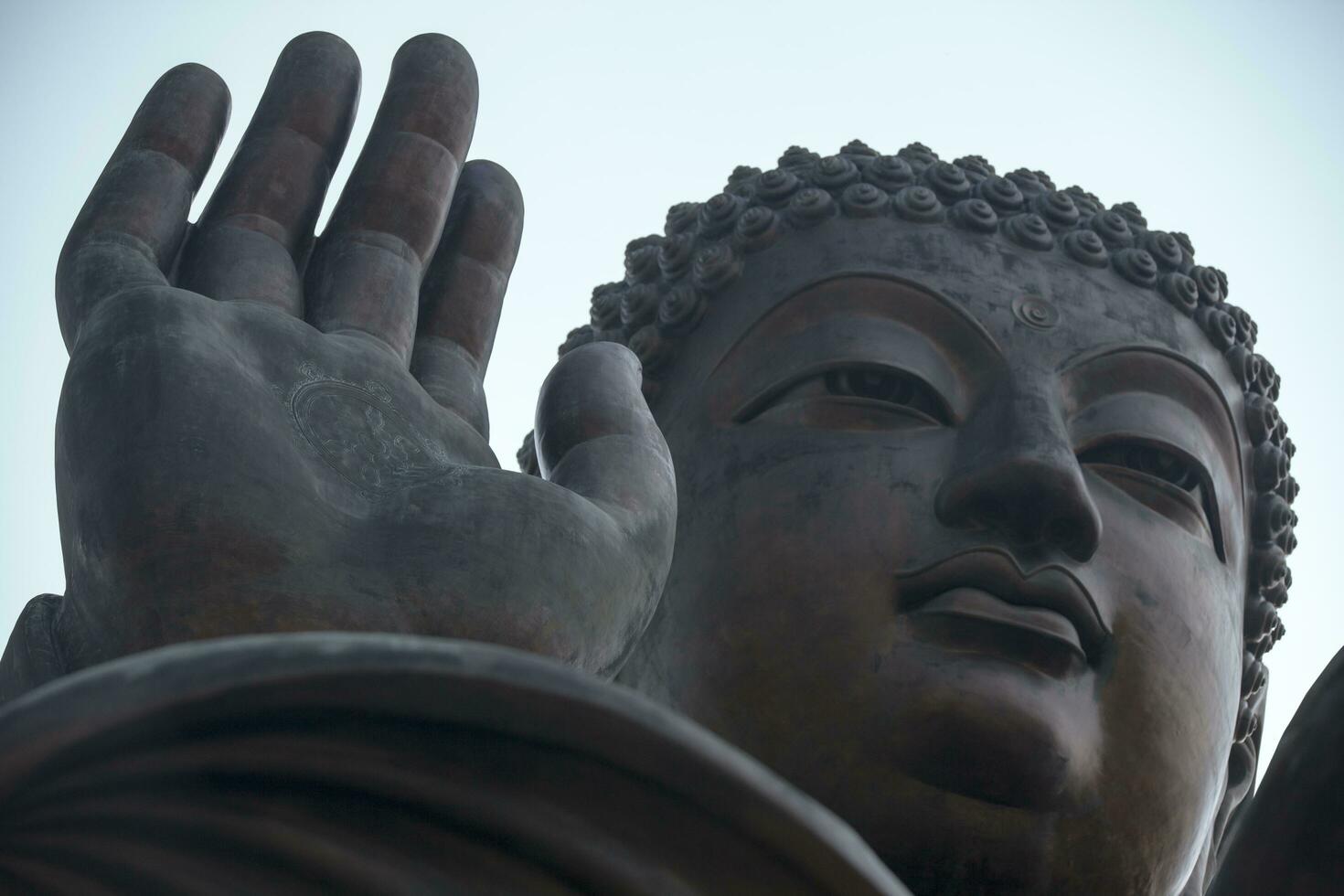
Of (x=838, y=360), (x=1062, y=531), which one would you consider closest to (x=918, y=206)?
(x=838, y=360)

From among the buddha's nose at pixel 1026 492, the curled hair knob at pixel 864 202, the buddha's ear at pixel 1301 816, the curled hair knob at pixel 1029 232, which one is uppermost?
the curled hair knob at pixel 864 202

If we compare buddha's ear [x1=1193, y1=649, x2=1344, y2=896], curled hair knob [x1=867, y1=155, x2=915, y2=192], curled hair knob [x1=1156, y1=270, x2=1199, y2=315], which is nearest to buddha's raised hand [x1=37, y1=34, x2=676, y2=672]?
buddha's ear [x1=1193, y1=649, x2=1344, y2=896]

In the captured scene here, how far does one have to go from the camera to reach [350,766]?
2.54 metres

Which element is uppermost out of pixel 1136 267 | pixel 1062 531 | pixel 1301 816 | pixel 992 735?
pixel 1136 267

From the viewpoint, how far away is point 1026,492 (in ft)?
15.4

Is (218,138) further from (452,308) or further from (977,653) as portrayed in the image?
(977,653)

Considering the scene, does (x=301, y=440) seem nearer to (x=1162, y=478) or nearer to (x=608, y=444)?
(x=608, y=444)

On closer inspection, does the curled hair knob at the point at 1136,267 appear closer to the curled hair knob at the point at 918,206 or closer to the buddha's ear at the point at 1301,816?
the curled hair knob at the point at 918,206

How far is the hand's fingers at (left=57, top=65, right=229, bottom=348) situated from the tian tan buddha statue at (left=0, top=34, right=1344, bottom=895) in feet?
0.05

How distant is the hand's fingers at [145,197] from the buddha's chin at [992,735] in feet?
6.68

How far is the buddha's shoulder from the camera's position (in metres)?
2.39

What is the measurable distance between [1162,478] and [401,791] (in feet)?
10.6

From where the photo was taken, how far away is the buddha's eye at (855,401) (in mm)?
5125

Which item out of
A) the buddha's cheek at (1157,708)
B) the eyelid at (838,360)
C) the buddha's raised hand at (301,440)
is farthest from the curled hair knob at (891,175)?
the buddha's raised hand at (301,440)
